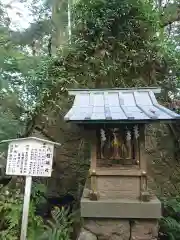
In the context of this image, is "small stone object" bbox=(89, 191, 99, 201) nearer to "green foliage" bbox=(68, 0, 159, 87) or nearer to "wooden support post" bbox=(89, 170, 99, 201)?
"wooden support post" bbox=(89, 170, 99, 201)

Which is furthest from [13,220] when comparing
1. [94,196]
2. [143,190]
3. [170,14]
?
[170,14]

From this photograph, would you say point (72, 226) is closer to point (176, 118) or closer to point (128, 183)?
point (128, 183)

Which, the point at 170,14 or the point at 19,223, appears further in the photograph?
the point at 170,14

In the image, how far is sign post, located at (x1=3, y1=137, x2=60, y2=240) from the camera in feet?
14.2

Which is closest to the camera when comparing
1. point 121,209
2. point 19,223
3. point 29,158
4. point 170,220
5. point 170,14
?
point 121,209

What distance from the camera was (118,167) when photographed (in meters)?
4.53

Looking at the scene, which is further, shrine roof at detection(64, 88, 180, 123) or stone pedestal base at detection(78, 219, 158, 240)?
stone pedestal base at detection(78, 219, 158, 240)

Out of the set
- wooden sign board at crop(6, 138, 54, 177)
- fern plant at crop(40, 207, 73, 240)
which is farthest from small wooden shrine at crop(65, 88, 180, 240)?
wooden sign board at crop(6, 138, 54, 177)

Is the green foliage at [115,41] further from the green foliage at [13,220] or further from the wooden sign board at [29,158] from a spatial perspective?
the green foliage at [13,220]

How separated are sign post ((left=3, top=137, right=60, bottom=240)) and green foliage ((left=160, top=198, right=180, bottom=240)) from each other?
102 inches

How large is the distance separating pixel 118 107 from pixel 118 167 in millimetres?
1051

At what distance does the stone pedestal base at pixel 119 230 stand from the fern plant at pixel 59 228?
15.7 inches

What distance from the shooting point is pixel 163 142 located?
7121 mm

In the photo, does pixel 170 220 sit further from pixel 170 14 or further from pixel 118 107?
pixel 170 14
